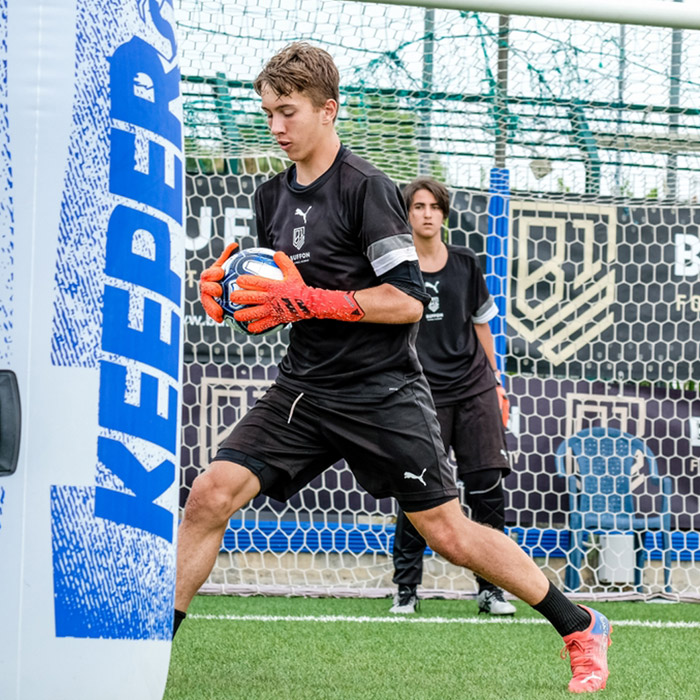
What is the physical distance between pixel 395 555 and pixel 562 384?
1603mm

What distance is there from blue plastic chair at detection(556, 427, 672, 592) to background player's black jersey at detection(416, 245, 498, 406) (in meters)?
1.20

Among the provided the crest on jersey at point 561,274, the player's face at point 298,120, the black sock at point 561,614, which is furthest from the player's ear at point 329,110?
the crest on jersey at point 561,274

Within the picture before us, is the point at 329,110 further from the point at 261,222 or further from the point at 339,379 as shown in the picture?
the point at 339,379

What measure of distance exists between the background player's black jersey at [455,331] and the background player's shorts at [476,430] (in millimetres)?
44

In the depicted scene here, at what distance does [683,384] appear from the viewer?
21.3 ft

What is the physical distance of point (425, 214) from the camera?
5352mm

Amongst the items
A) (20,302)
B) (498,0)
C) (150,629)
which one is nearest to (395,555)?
(498,0)

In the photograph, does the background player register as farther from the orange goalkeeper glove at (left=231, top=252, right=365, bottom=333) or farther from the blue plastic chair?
the orange goalkeeper glove at (left=231, top=252, right=365, bottom=333)

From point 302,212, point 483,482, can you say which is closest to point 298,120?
point 302,212

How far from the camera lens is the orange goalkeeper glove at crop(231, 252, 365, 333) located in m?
3.15

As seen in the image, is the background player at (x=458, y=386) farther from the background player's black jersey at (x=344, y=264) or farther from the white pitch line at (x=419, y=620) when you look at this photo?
the background player's black jersey at (x=344, y=264)

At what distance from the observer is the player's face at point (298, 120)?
3.28 m

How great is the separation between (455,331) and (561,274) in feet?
4.48

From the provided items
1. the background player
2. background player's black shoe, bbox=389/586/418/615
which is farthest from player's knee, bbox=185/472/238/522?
background player's black shoe, bbox=389/586/418/615
